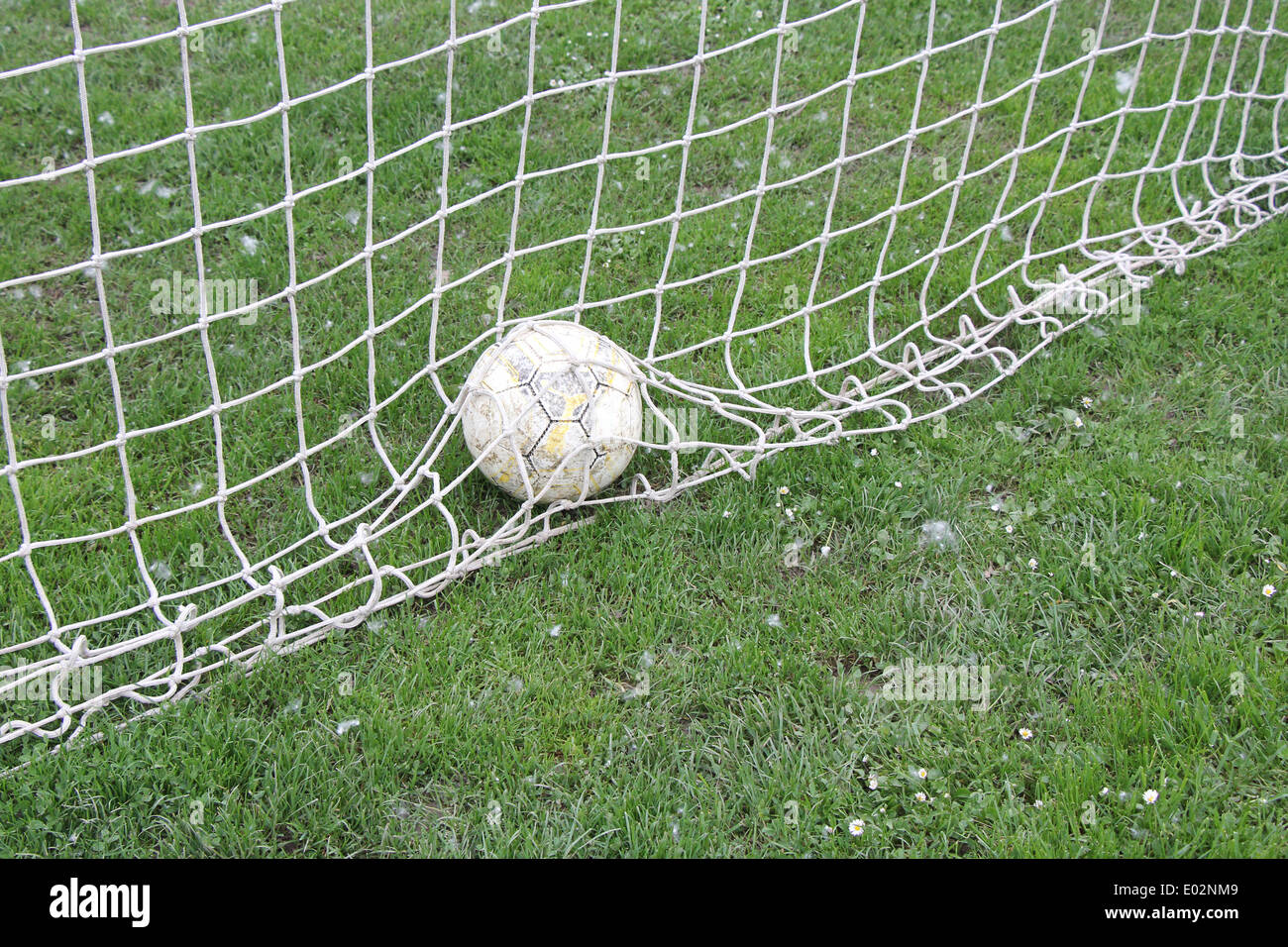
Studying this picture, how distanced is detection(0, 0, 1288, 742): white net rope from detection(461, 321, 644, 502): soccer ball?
10cm

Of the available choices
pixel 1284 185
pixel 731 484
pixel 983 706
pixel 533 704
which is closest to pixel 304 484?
pixel 533 704

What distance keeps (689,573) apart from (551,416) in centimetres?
61

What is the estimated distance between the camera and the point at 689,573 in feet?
10.7

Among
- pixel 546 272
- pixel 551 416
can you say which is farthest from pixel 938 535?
pixel 546 272

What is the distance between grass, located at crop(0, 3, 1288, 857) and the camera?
2648 millimetres

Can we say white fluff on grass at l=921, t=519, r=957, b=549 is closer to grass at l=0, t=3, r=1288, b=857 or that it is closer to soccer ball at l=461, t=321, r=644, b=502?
grass at l=0, t=3, r=1288, b=857

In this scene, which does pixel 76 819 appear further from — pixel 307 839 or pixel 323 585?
pixel 323 585

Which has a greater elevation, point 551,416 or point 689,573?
point 551,416

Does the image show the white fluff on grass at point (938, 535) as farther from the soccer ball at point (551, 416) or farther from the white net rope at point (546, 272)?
the soccer ball at point (551, 416)

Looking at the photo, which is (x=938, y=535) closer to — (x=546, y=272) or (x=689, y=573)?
(x=689, y=573)

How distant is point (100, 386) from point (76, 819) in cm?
171

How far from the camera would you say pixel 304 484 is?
3371 millimetres

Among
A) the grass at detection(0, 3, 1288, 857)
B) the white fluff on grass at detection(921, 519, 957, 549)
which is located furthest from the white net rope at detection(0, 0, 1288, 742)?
the white fluff on grass at detection(921, 519, 957, 549)

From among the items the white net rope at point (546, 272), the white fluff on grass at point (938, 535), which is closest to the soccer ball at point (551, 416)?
the white net rope at point (546, 272)
